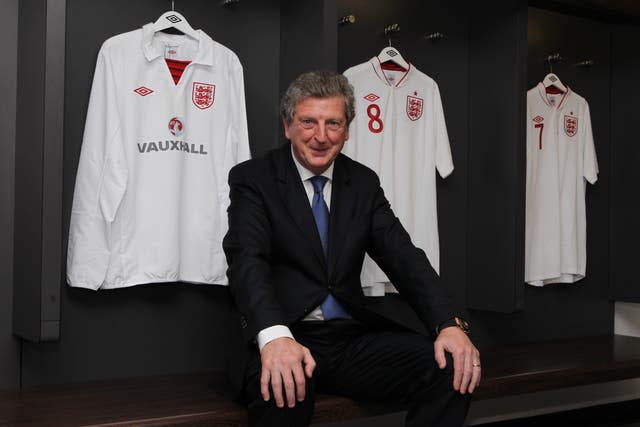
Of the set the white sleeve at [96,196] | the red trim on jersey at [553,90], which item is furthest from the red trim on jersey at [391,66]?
the white sleeve at [96,196]

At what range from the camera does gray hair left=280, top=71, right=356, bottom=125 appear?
2.21 metres

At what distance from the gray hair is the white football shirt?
1.79 m

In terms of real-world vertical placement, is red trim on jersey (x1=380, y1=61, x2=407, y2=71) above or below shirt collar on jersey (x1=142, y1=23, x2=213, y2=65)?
above

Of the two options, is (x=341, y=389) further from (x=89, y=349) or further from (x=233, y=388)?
(x=89, y=349)

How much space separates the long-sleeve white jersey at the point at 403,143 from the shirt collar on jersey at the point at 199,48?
0.67 meters

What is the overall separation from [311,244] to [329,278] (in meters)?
0.12

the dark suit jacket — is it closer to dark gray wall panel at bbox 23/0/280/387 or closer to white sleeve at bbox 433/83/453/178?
dark gray wall panel at bbox 23/0/280/387

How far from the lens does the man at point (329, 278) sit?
1952mm

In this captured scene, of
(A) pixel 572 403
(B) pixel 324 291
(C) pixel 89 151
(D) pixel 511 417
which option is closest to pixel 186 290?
(C) pixel 89 151

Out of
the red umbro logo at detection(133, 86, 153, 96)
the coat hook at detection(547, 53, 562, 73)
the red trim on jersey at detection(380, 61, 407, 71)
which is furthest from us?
the coat hook at detection(547, 53, 562, 73)

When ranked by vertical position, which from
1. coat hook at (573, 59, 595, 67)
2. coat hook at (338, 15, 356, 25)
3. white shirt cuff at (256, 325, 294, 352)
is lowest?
white shirt cuff at (256, 325, 294, 352)

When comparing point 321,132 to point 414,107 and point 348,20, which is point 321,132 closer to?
point 348,20

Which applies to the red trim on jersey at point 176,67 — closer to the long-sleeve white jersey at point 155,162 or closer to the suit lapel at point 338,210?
the long-sleeve white jersey at point 155,162

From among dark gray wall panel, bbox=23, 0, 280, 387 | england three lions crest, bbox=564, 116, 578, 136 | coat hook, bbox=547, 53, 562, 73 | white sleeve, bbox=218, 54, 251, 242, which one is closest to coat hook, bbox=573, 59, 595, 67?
coat hook, bbox=547, 53, 562, 73
